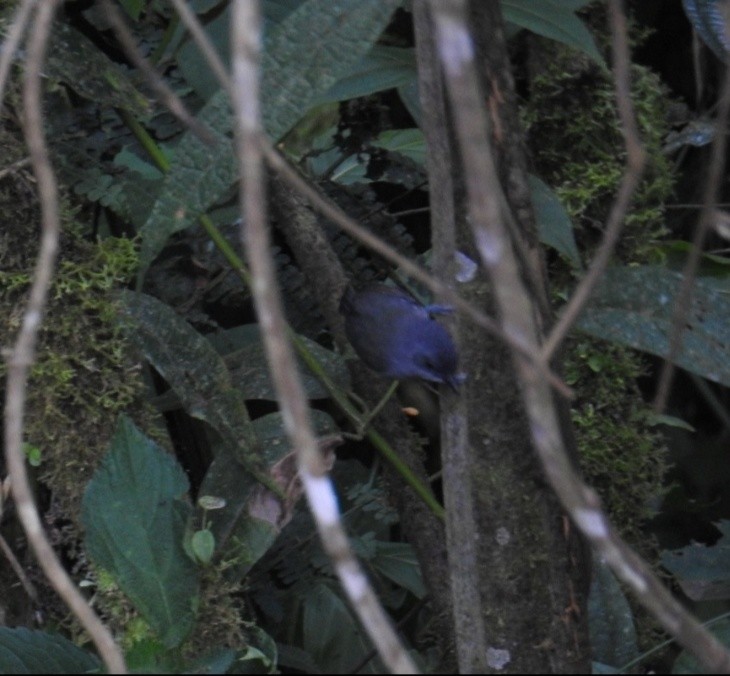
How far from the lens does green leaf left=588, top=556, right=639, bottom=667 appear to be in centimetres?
126

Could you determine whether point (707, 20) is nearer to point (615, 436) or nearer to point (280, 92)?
point (615, 436)

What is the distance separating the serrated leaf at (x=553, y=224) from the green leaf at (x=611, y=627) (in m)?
0.39

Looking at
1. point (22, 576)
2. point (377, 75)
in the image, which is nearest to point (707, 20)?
point (377, 75)

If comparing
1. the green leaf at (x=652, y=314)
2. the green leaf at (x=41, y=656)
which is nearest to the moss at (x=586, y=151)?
the green leaf at (x=652, y=314)

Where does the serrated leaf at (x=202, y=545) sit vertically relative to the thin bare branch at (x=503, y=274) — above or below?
below

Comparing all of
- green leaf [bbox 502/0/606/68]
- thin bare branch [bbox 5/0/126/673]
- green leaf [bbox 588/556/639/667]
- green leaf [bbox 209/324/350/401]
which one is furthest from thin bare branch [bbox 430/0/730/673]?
green leaf [bbox 209/324/350/401]

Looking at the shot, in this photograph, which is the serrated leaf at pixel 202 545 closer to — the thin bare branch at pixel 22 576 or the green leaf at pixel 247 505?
the green leaf at pixel 247 505

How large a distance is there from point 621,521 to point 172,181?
1013 mm

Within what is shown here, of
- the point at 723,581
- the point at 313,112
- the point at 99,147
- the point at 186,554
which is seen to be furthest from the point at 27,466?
the point at 723,581

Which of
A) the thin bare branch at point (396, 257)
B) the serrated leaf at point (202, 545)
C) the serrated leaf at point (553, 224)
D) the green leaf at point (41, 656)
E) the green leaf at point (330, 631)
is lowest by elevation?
the green leaf at point (330, 631)

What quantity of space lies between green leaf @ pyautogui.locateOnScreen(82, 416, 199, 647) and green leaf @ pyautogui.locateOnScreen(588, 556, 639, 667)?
453mm

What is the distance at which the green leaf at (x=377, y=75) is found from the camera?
162cm

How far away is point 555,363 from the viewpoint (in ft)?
3.91

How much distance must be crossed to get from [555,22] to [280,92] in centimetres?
44
